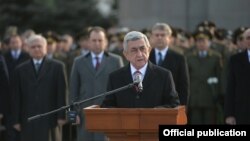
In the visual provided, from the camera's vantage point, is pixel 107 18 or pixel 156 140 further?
pixel 107 18

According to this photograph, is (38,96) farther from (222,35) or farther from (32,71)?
(222,35)

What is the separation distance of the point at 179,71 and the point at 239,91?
1.04m

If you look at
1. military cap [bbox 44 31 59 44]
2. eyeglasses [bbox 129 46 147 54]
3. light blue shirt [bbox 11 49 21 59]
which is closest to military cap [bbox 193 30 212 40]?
light blue shirt [bbox 11 49 21 59]

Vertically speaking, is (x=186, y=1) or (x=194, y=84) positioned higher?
(x=186, y=1)

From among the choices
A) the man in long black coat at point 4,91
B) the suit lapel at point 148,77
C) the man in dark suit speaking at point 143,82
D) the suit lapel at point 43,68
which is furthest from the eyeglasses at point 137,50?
the man in long black coat at point 4,91

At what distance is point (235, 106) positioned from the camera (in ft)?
48.1

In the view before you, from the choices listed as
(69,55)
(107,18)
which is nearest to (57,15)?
(107,18)

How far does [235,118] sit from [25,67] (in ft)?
11.3

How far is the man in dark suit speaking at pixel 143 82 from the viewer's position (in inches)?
429

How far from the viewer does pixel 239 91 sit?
14578 millimetres

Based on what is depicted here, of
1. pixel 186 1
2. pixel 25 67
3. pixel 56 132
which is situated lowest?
pixel 56 132

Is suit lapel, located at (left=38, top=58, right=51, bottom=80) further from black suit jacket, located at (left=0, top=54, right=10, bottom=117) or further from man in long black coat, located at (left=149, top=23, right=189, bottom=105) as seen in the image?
black suit jacket, located at (left=0, top=54, right=10, bottom=117)

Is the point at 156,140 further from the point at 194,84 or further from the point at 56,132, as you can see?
the point at 194,84

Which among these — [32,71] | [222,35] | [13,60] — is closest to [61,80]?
[32,71]
